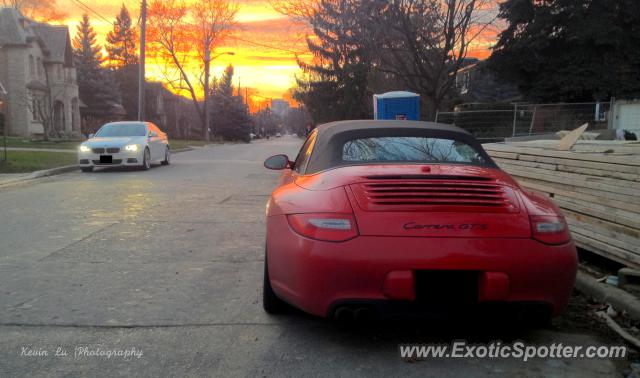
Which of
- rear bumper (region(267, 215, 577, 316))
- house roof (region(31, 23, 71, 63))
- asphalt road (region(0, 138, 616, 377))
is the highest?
house roof (region(31, 23, 71, 63))

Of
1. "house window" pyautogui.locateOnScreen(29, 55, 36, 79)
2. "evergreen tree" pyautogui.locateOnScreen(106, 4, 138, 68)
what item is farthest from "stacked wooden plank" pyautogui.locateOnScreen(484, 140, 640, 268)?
"evergreen tree" pyautogui.locateOnScreen(106, 4, 138, 68)

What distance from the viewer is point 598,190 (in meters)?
4.96

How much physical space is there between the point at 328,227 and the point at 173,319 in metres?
1.46

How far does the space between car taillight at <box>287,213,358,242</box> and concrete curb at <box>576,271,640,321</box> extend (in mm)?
2195

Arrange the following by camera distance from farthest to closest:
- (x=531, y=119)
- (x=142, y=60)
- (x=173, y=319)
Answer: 1. (x=142, y=60)
2. (x=531, y=119)
3. (x=173, y=319)

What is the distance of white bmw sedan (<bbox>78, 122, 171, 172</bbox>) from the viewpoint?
14.5 metres

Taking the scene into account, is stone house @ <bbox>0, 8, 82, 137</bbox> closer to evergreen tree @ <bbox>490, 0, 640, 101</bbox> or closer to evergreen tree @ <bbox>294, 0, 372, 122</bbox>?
evergreen tree @ <bbox>294, 0, 372, 122</bbox>

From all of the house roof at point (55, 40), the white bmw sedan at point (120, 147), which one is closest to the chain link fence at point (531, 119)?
the white bmw sedan at point (120, 147)

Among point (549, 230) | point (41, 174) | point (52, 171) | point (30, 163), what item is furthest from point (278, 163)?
point (30, 163)

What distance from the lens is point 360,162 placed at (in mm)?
3840

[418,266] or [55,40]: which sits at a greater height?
[55,40]

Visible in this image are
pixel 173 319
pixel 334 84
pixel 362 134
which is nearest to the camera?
pixel 173 319

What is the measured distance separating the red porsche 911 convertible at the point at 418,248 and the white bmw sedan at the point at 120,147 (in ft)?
40.3

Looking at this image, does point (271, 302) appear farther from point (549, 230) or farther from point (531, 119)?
point (531, 119)
